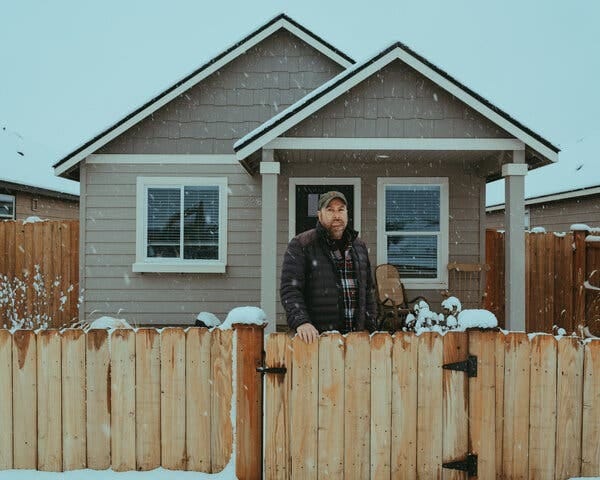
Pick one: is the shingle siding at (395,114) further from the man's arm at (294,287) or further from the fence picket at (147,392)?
the fence picket at (147,392)

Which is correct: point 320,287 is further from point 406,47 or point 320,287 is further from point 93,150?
point 93,150

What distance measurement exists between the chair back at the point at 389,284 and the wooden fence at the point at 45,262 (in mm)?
5253

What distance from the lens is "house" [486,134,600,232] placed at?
14664 millimetres

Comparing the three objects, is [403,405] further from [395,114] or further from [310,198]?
[310,198]

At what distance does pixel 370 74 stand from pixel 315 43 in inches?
122

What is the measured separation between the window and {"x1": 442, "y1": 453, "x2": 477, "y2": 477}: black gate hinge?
15.0 m

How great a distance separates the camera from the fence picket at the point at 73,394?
3.78 meters

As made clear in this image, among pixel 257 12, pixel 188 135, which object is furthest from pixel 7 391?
pixel 257 12

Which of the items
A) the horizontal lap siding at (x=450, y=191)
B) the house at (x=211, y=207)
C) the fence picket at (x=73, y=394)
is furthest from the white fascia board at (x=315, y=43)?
the fence picket at (x=73, y=394)

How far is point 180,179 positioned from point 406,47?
4.27 m

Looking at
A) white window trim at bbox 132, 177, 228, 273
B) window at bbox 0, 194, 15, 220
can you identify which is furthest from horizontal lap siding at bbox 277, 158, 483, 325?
window at bbox 0, 194, 15, 220

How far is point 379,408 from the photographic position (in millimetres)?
3703

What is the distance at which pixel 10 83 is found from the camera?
117438 millimetres

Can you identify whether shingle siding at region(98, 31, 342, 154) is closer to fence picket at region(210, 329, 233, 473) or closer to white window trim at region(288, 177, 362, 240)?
white window trim at region(288, 177, 362, 240)
